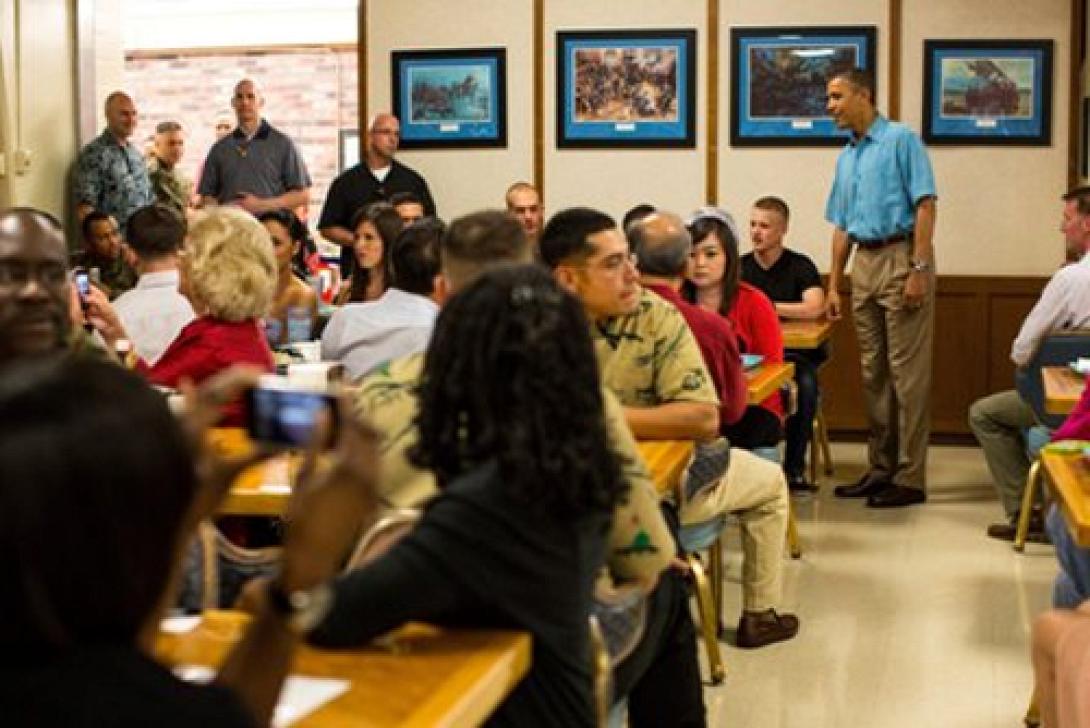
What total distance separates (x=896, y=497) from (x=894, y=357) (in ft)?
2.18

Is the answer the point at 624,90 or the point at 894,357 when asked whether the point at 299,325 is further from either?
the point at 624,90

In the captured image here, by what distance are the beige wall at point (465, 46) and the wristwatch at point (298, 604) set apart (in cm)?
826

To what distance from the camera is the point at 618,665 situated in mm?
3039

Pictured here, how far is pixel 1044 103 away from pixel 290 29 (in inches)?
326

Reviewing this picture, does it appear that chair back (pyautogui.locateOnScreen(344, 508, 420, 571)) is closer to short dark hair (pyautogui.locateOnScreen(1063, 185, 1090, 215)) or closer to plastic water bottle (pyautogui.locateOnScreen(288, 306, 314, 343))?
plastic water bottle (pyautogui.locateOnScreen(288, 306, 314, 343))

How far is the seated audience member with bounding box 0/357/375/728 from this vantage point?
4.34ft

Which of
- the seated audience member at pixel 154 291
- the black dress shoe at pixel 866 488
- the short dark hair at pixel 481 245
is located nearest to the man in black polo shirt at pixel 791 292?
the black dress shoe at pixel 866 488

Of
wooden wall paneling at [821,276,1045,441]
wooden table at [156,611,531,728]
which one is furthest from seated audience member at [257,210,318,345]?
wooden wall paneling at [821,276,1045,441]

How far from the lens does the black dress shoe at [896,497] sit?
7.67m

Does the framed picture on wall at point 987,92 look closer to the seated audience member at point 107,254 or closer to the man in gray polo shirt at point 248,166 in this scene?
the man in gray polo shirt at point 248,166

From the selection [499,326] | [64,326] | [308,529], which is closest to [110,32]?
[64,326]

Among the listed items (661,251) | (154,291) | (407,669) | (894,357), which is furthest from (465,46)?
(407,669)

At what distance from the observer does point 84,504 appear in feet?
4.35

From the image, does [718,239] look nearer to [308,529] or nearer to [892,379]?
[892,379]
